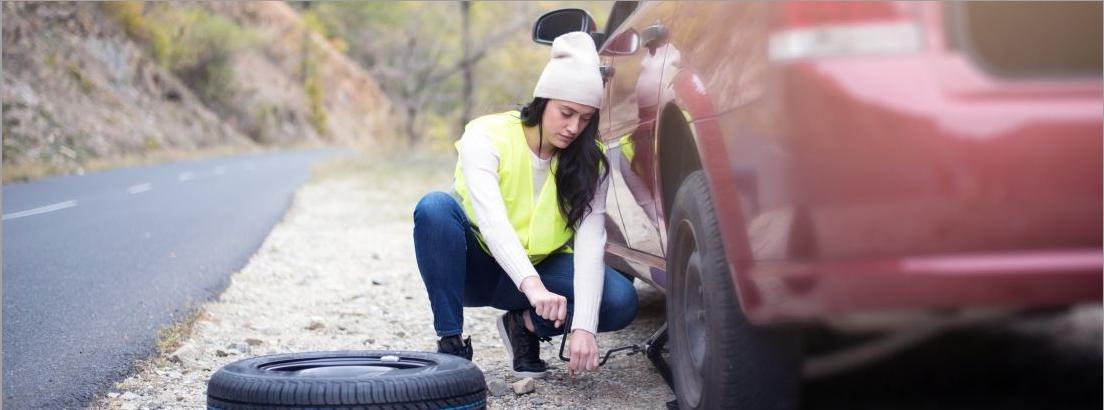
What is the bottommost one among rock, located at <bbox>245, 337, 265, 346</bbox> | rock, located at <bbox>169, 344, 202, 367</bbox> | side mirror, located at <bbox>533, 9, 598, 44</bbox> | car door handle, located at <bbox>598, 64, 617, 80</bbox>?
rock, located at <bbox>245, 337, 265, 346</bbox>

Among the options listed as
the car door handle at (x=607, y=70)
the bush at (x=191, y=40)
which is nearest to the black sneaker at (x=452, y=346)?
the car door handle at (x=607, y=70)

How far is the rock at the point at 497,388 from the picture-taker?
3.63m

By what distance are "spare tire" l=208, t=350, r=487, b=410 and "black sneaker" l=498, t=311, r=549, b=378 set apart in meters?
0.74

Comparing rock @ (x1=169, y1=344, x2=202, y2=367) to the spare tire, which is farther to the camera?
rock @ (x1=169, y1=344, x2=202, y2=367)

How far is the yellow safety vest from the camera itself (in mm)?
3471

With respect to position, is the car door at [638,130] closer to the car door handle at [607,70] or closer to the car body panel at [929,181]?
the car door handle at [607,70]

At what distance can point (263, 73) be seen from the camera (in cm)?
5019

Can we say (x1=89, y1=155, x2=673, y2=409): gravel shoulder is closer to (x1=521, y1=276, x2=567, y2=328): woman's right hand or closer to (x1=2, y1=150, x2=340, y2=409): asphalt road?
(x1=2, y1=150, x2=340, y2=409): asphalt road

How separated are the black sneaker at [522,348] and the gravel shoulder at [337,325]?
6cm

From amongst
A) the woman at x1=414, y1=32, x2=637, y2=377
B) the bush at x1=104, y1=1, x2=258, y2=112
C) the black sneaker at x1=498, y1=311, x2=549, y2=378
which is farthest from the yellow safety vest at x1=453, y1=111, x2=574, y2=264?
the bush at x1=104, y1=1, x2=258, y2=112

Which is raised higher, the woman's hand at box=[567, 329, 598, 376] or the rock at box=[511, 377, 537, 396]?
the woman's hand at box=[567, 329, 598, 376]

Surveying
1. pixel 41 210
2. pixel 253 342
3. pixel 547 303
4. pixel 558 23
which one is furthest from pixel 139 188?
pixel 547 303

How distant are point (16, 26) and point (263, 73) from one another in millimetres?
22441

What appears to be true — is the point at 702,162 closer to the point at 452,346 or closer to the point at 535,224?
the point at 535,224
